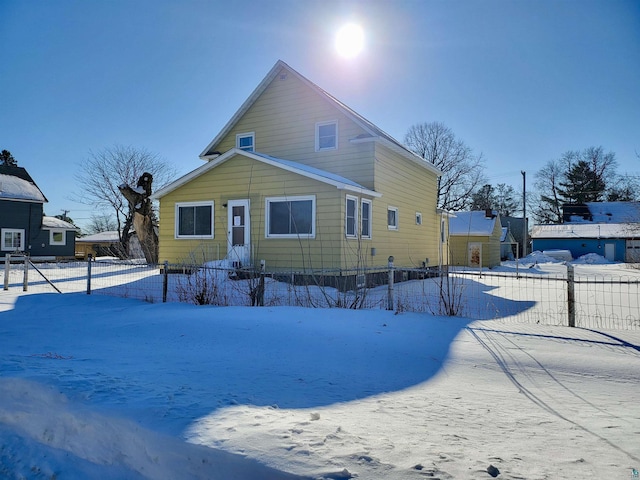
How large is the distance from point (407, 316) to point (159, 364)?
4.06 meters

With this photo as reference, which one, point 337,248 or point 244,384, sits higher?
point 337,248

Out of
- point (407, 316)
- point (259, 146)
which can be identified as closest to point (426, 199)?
point (259, 146)

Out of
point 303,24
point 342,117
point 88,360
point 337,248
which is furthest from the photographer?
point 342,117

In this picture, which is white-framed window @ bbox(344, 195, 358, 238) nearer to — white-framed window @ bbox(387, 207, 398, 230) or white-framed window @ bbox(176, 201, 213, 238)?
white-framed window @ bbox(387, 207, 398, 230)

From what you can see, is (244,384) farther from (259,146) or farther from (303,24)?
(259,146)

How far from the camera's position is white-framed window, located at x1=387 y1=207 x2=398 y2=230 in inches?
616

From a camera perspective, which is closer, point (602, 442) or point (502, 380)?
point (602, 442)

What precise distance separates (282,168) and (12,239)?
24.5 meters

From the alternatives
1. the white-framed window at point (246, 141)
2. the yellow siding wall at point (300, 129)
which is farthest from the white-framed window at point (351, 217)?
the white-framed window at point (246, 141)

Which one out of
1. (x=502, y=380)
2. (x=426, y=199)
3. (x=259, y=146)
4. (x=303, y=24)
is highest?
(x=303, y=24)

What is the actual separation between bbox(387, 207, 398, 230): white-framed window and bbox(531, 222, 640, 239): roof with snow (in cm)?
3291

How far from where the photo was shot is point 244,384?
364 centimetres

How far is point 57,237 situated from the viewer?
31.0m

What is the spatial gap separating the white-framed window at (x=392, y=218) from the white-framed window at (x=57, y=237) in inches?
1058
